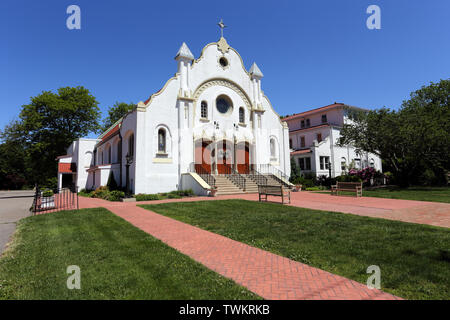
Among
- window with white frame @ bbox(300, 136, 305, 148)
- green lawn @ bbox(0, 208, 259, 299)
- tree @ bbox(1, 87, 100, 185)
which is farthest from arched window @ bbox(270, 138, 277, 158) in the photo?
tree @ bbox(1, 87, 100, 185)

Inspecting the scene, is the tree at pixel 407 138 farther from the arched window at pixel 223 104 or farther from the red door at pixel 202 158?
the red door at pixel 202 158

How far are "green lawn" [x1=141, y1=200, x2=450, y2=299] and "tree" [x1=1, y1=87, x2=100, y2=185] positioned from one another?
105ft

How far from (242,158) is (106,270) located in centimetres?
2040

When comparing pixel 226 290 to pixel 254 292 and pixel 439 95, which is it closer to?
pixel 254 292

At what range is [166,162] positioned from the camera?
19.9 metres

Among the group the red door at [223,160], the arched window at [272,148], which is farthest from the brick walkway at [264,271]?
the arched window at [272,148]

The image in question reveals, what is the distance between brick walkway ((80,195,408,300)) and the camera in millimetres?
3271

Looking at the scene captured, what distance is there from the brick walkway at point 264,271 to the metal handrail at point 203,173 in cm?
1271

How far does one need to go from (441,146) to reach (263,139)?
15955mm

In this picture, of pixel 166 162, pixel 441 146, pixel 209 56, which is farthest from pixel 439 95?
pixel 166 162

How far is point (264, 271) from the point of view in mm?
4059

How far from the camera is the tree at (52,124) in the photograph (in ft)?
100

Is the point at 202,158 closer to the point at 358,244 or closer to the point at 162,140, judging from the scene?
the point at 162,140

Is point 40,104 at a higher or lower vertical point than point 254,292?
higher
